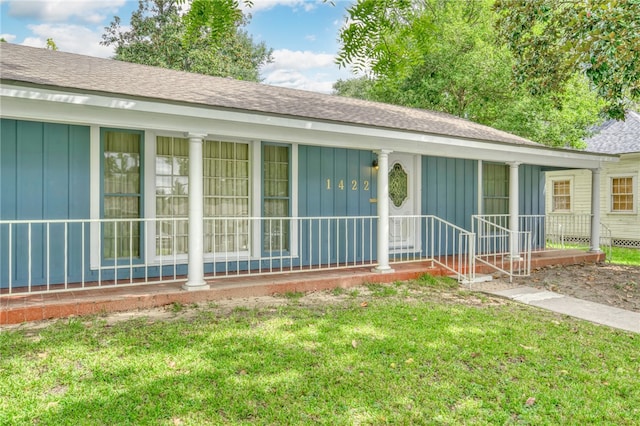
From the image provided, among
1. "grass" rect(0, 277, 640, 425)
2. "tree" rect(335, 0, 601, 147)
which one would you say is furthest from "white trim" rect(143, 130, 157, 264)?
"tree" rect(335, 0, 601, 147)

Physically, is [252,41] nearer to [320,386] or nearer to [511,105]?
[511,105]

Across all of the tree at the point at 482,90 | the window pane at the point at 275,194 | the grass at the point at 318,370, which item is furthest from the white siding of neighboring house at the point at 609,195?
the grass at the point at 318,370

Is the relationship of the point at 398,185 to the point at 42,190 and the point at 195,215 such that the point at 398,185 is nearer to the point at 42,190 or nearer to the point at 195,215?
the point at 195,215

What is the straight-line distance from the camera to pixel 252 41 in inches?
1238

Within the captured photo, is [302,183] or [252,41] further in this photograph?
[252,41]

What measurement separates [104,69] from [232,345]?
17.4 feet

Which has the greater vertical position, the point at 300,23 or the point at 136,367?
the point at 300,23

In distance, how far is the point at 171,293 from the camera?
538 cm

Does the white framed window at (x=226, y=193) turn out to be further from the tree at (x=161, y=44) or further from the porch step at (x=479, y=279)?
the tree at (x=161, y=44)

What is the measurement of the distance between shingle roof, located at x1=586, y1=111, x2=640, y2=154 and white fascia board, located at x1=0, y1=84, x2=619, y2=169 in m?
9.64

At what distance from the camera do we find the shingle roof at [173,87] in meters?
5.19

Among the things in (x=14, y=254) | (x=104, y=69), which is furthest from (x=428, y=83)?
(x=14, y=254)

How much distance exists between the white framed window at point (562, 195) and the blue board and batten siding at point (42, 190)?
17.1 m

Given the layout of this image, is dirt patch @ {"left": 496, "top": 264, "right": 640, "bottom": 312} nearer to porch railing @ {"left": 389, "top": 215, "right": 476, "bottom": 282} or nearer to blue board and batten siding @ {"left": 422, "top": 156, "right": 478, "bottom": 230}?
porch railing @ {"left": 389, "top": 215, "right": 476, "bottom": 282}
